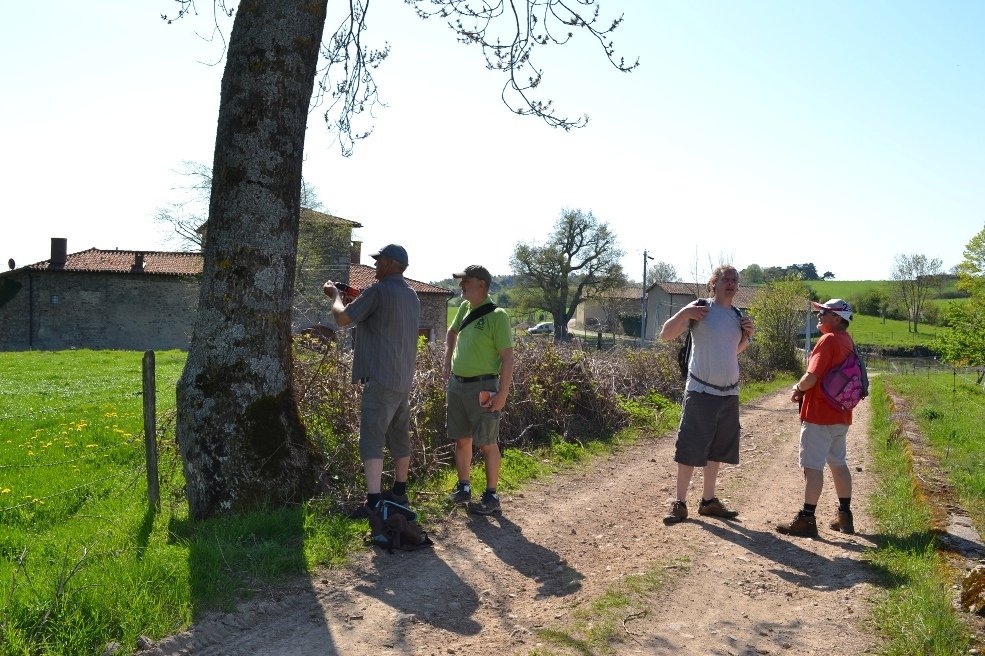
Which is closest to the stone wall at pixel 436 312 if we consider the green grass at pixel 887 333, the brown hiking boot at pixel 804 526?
the green grass at pixel 887 333

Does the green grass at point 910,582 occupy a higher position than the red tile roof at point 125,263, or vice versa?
the red tile roof at point 125,263

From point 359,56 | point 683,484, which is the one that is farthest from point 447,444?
point 359,56

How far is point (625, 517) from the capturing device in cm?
618

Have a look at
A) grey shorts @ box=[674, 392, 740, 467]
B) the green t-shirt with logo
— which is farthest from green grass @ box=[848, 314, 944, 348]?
the green t-shirt with logo

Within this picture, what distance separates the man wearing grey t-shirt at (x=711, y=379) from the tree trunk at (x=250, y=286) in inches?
117

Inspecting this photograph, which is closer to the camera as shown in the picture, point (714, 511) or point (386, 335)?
point (386, 335)

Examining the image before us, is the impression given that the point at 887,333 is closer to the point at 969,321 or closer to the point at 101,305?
the point at 969,321

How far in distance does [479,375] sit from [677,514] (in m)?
1.95

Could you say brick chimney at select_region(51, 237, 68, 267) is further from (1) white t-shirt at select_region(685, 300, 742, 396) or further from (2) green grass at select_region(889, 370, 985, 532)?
(1) white t-shirt at select_region(685, 300, 742, 396)

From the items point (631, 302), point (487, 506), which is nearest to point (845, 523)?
point (487, 506)

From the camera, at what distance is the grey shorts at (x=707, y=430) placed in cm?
580

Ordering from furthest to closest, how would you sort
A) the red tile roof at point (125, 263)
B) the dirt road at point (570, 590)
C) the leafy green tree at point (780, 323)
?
the red tile roof at point (125, 263)
the leafy green tree at point (780, 323)
the dirt road at point (570, 590)

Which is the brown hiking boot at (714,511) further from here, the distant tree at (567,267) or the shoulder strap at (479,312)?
the distant tree at (567,267)

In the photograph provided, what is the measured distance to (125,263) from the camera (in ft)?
136
